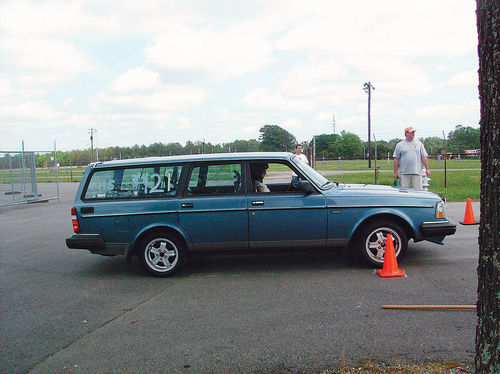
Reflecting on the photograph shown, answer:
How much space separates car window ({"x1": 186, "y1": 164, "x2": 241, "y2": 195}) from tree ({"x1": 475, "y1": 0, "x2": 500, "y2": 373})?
12.6 ft

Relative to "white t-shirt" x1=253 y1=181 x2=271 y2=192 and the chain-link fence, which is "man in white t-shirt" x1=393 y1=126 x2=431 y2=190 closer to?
"white t-shirt" x1=253 y1=181 x2=271 y2=192

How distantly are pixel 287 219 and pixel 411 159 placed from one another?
163 inches

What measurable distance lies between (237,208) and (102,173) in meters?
2.01

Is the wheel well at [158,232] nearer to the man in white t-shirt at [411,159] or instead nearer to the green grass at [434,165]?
the man in white t-shirt at [411,159]

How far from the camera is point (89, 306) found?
16.4ft

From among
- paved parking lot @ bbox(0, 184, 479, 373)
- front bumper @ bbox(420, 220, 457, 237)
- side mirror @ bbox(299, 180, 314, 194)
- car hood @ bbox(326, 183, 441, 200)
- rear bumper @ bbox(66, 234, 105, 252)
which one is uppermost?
side mirror @ bbox(299, 180, 314, 194)

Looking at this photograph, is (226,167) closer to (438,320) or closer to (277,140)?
(438,320)

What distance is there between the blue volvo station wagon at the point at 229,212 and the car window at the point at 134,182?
0.05ft

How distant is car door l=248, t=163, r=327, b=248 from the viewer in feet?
19.0

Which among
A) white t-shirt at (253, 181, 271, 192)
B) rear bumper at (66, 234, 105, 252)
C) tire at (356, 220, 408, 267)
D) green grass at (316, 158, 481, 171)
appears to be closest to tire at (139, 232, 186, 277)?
rear bumper at (66, 234, 105, 252)

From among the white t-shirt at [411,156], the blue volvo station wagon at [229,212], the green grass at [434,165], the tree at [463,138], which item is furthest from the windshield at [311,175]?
the green grass at [434,165]

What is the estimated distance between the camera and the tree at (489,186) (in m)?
2.28

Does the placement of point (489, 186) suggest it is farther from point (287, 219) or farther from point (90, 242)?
point (90, 242)

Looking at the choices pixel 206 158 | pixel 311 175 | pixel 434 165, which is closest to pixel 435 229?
pixel 311 175
